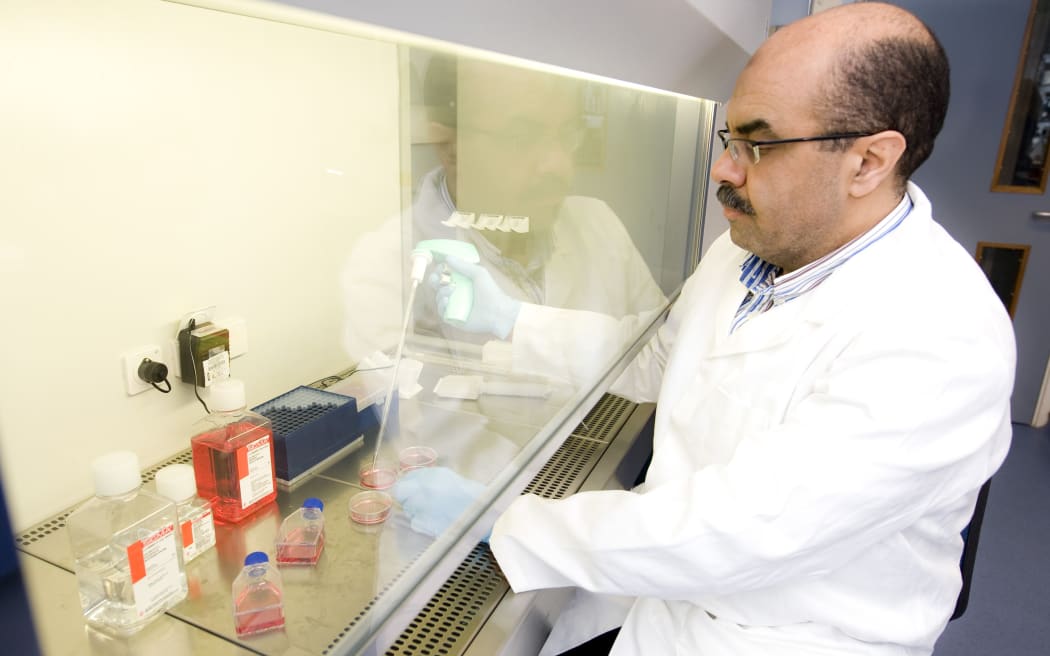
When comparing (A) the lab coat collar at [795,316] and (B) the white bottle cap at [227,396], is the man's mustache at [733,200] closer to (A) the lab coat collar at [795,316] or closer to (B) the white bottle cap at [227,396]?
(A) the lab coat collar at [795,316]

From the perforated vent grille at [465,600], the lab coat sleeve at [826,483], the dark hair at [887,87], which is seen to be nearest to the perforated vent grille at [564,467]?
the perforated vent grille at [465,600]

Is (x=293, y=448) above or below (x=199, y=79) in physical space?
below

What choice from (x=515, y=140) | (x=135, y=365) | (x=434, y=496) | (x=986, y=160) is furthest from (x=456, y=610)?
(x=986, y=160)

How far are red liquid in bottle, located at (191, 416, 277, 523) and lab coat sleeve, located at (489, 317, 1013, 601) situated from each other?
0.39m

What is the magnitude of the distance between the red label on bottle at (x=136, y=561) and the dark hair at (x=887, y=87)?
1.03 m

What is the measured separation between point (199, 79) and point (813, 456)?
1.06m

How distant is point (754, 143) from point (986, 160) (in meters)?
2.74

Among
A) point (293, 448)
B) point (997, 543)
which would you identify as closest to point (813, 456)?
point (293, 448)

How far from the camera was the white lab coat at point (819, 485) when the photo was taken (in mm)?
834

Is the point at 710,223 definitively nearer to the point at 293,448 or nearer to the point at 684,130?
the point at 684,130

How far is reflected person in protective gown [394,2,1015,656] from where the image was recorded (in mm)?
839

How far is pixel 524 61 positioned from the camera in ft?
2.81

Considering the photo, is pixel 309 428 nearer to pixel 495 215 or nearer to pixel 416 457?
pixel 416 457

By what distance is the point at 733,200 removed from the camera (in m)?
1.10
